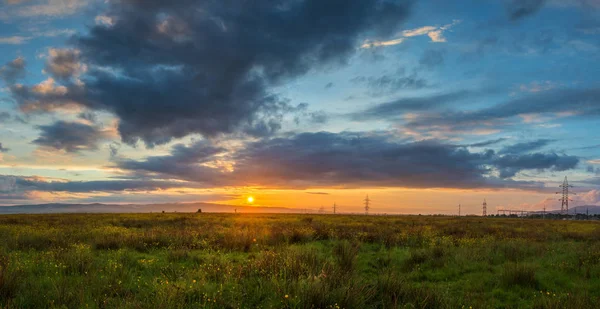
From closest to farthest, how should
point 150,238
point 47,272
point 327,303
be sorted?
point 327,303 < point 47,272 < point 150,238

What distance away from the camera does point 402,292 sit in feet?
30.1

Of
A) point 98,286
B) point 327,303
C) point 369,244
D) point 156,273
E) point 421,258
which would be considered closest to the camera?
point 327,303

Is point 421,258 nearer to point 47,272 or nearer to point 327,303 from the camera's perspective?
point 327,303

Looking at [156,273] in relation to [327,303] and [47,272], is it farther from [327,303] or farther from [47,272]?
[327,303]

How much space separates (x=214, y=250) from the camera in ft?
56.8

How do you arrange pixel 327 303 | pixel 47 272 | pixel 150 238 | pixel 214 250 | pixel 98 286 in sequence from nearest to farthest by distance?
pixel 327 303
pixel 98 286
pixel 47 272
pixel 214 250
pixel 150 238

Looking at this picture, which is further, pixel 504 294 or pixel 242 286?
pixel 504 294

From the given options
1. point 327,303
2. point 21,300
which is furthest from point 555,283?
point 21,300

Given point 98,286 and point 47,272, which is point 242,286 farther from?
point 47,272

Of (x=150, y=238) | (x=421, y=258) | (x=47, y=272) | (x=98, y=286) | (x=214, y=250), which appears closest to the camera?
(x=98, y=286)

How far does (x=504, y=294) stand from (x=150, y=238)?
16377mm

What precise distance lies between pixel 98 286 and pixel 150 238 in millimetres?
10867

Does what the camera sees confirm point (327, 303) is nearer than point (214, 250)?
Yes

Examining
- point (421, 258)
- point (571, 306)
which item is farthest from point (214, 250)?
point (571, 306)
